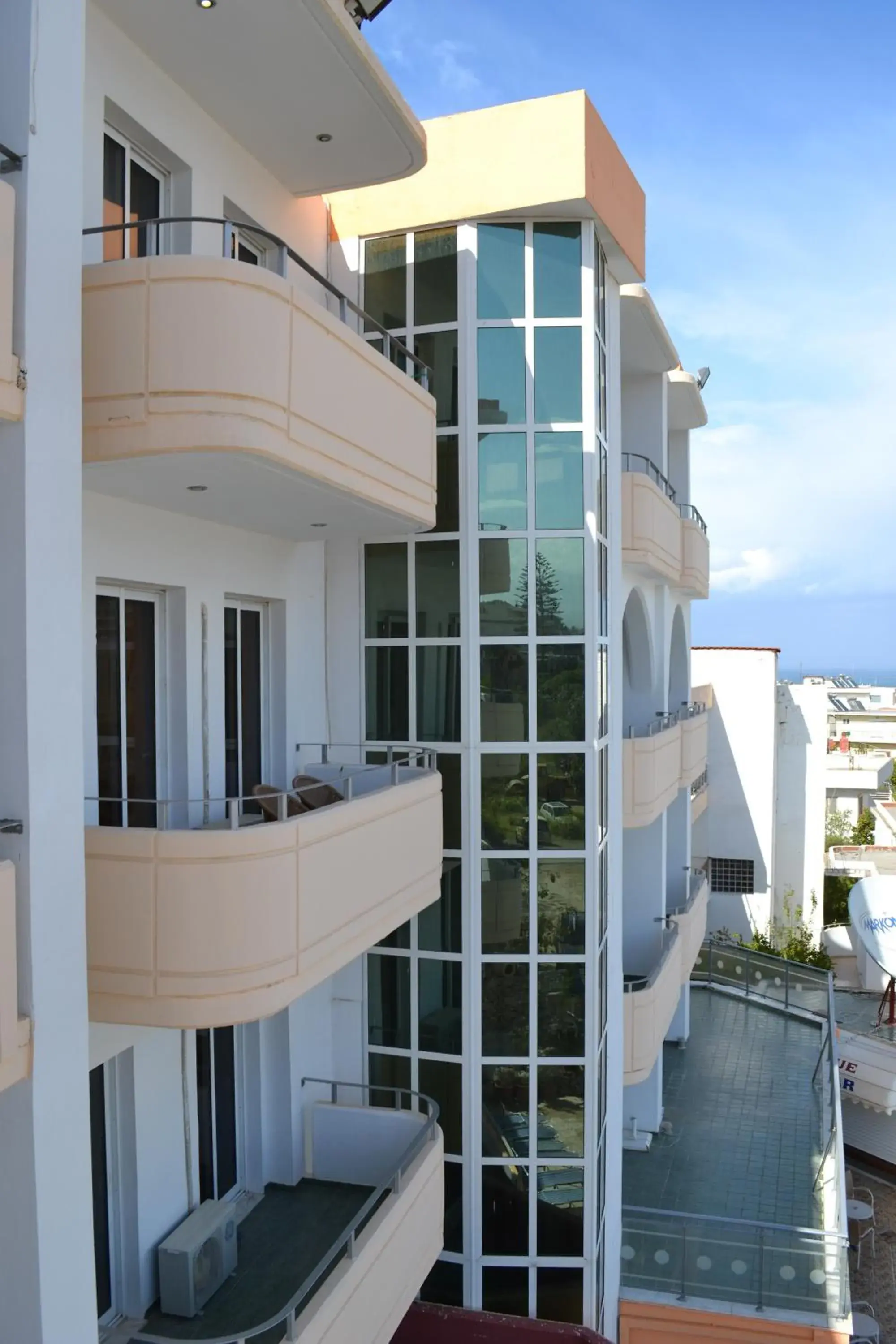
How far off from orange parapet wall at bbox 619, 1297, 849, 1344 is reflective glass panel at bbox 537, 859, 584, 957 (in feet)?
15.4

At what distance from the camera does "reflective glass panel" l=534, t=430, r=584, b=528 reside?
37.1 feet

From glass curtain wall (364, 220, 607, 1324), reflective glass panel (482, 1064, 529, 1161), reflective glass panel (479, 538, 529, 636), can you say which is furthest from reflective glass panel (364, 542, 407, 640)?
reflective glass panel (482, 1064, 529, 1161)

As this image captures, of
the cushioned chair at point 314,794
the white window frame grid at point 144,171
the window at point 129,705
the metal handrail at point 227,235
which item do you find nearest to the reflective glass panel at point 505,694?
the cushioned chair at point 314,794

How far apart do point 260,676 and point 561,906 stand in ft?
13.8

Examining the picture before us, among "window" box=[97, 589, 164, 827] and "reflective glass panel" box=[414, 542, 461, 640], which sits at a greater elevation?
"reflective glass panel" box=[414, 542, 461, 640]

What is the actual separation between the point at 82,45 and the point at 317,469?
8.61 ft

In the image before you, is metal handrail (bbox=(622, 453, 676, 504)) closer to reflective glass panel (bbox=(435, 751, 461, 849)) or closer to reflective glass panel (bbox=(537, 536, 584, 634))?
reflective glass panel (bbox=(537, 536, 584, 634))

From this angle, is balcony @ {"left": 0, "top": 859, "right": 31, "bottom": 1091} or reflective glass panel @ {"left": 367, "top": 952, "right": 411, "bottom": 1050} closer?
balcony @ {"left": 0, "top": 859, "right": 31, "bottom": 1091}

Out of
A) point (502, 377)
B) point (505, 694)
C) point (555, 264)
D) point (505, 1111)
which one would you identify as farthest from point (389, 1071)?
point (555, 264)

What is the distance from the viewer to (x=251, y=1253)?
8.63m

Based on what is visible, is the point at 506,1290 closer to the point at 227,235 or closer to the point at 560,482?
the point at 560,482

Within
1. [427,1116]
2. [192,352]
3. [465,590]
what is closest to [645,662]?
[465,590]

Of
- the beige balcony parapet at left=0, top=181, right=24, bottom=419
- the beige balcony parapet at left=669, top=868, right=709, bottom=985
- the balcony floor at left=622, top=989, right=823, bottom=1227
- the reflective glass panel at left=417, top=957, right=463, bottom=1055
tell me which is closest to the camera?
the beige balcony parapet at left=0, top=181, right=24, bottom=419

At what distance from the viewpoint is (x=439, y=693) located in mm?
11359
